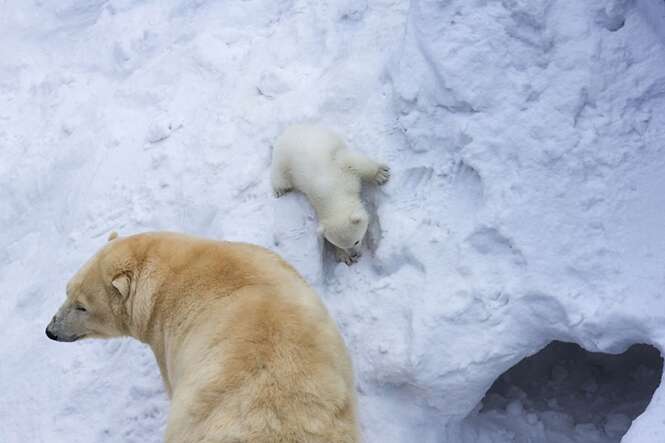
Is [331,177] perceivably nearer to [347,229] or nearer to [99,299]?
[347,229]

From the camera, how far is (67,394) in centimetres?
506

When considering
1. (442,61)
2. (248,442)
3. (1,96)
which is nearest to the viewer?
(248,442)

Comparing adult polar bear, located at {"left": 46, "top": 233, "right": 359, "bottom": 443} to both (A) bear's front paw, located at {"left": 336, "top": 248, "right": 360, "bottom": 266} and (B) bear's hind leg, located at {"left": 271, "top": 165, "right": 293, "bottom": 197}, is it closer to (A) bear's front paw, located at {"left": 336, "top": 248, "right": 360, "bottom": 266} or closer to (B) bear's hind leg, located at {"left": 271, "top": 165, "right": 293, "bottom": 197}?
(A) bear's front paw, located at {"left": 336, "top": 248, "right": 360, "bottom": 266}

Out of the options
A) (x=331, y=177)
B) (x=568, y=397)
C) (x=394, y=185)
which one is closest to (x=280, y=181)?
(x=331, y=177)

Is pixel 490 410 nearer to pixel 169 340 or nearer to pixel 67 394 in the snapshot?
pixel 169 340

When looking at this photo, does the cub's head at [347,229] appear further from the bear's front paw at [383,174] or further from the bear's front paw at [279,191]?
the bear's front paw at [279,191]

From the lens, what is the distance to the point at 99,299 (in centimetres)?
414

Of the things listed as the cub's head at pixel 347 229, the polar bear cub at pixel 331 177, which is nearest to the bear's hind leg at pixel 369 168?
the polar bear cub at pixel 331 177

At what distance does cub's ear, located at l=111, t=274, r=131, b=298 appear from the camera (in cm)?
397

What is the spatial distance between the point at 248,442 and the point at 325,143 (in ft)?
8.05

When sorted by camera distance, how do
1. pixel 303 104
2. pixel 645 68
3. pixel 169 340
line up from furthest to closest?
pixel 303 104, pixel 645 68, pixel 169 340

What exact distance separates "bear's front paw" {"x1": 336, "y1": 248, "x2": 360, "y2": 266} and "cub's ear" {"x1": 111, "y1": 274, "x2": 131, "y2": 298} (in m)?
1.52

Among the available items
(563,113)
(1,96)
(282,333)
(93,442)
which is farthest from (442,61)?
(1,96)

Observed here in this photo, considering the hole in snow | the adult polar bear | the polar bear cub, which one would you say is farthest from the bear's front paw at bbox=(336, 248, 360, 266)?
the hole in snow
